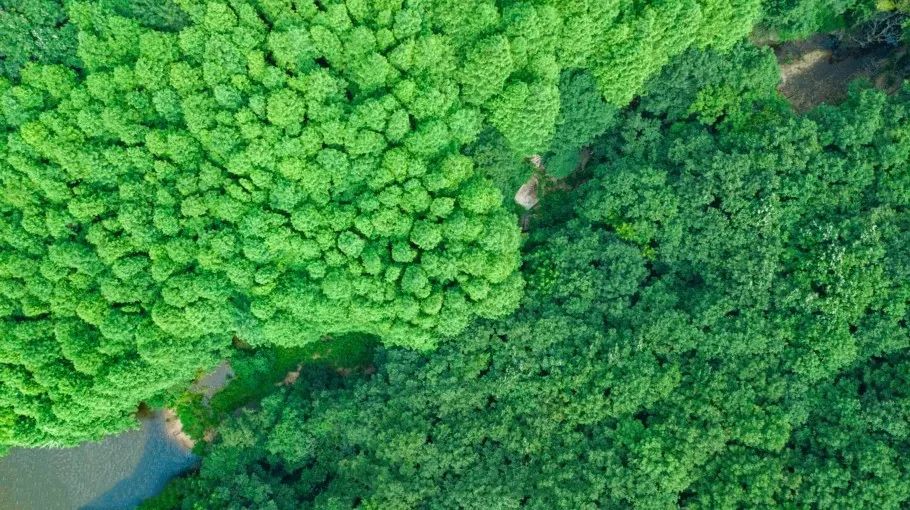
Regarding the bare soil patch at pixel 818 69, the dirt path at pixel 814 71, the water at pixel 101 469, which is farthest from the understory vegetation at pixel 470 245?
the water at pixel 101 469

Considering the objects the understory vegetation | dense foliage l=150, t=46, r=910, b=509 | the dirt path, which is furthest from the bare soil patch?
dense foliage l=150, t=46, r=910, b=509

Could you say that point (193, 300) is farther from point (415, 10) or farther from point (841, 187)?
point (841, 187)

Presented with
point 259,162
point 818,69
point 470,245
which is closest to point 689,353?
Answer: point 470,245

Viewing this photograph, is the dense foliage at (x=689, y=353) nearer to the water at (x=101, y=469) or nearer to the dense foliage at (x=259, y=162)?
the dense foliage at (x=259, y=162)

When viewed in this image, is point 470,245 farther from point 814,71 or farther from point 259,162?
point 814,71

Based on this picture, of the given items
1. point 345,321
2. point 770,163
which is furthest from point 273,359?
point 770,163

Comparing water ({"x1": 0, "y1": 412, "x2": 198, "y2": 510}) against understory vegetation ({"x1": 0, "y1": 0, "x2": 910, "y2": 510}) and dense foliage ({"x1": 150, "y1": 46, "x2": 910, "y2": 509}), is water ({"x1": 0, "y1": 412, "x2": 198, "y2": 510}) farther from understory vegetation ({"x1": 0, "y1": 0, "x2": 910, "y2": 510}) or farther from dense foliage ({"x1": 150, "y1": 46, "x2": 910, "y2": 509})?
dense foliage ({"x1": 150, "y1": 46, "x2": 910, "y2": 509})

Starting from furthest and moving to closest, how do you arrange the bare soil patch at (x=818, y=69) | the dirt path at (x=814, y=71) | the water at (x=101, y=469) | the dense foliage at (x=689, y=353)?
the water at (x=101, y=469), the dirt path at (x=814, y=71), the bare soil patch at (x=818, y=69), the dense foliage at (x=689, y=353)
